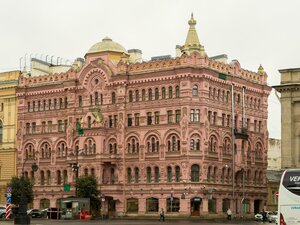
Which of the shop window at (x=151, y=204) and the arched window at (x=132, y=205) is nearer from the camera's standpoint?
the shop window at (x=151, y=204)

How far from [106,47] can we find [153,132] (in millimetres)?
14905

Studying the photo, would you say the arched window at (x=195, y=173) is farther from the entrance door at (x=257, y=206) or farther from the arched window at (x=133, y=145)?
the entrance door at (x=257, y=206)

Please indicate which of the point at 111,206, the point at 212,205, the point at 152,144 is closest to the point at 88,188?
the point at 111,206

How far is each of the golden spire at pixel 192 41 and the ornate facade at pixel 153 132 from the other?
Answer: 0.13m

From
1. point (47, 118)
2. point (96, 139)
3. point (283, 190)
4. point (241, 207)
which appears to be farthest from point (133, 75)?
point (283, 190)

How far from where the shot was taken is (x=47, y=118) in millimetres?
105875

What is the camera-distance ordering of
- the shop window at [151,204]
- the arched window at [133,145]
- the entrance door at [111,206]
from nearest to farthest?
the shop window at [151,204] < the arched window at [133,145] < the entrance door at [111,206]

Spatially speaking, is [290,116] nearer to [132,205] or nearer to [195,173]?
[195,173]

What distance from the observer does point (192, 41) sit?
9325cm

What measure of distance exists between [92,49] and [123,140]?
14.5m

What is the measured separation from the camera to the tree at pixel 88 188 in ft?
299

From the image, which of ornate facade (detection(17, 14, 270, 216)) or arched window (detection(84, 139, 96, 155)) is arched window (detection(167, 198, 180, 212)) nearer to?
ornate facade (detection(17, 14, 270, 216))

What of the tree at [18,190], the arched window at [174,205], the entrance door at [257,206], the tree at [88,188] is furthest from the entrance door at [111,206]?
the entrance door at [257,206]

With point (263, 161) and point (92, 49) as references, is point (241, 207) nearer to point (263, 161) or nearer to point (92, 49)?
point (263, 161)
